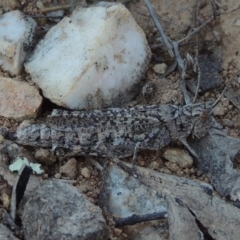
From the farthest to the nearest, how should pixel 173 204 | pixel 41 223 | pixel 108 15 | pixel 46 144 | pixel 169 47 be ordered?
pixel 169 47 < pixel 108 15 < pixel 46 144 < pixel 173 204 < pixel 41 223

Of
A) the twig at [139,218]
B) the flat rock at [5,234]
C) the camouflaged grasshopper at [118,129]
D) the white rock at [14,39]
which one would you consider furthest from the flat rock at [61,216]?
the white rock at [14,39]

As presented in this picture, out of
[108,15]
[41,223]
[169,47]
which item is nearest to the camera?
[41,223]

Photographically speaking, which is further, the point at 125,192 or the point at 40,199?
the point at 125,192

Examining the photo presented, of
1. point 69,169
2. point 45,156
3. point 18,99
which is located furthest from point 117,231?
point 18,99

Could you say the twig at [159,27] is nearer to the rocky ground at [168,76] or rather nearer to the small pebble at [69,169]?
the rocky ground at [168,76]

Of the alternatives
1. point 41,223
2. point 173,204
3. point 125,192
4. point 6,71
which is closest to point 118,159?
point 125,192

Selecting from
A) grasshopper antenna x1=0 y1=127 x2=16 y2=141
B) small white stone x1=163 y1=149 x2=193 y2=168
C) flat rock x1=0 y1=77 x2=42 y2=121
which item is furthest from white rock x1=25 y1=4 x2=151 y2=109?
small white stone x1=163 y1=149 x2=193 y2=168

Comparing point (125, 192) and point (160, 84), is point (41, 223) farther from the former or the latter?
point (160, 84)

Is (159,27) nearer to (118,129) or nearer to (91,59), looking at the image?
(91,59)
